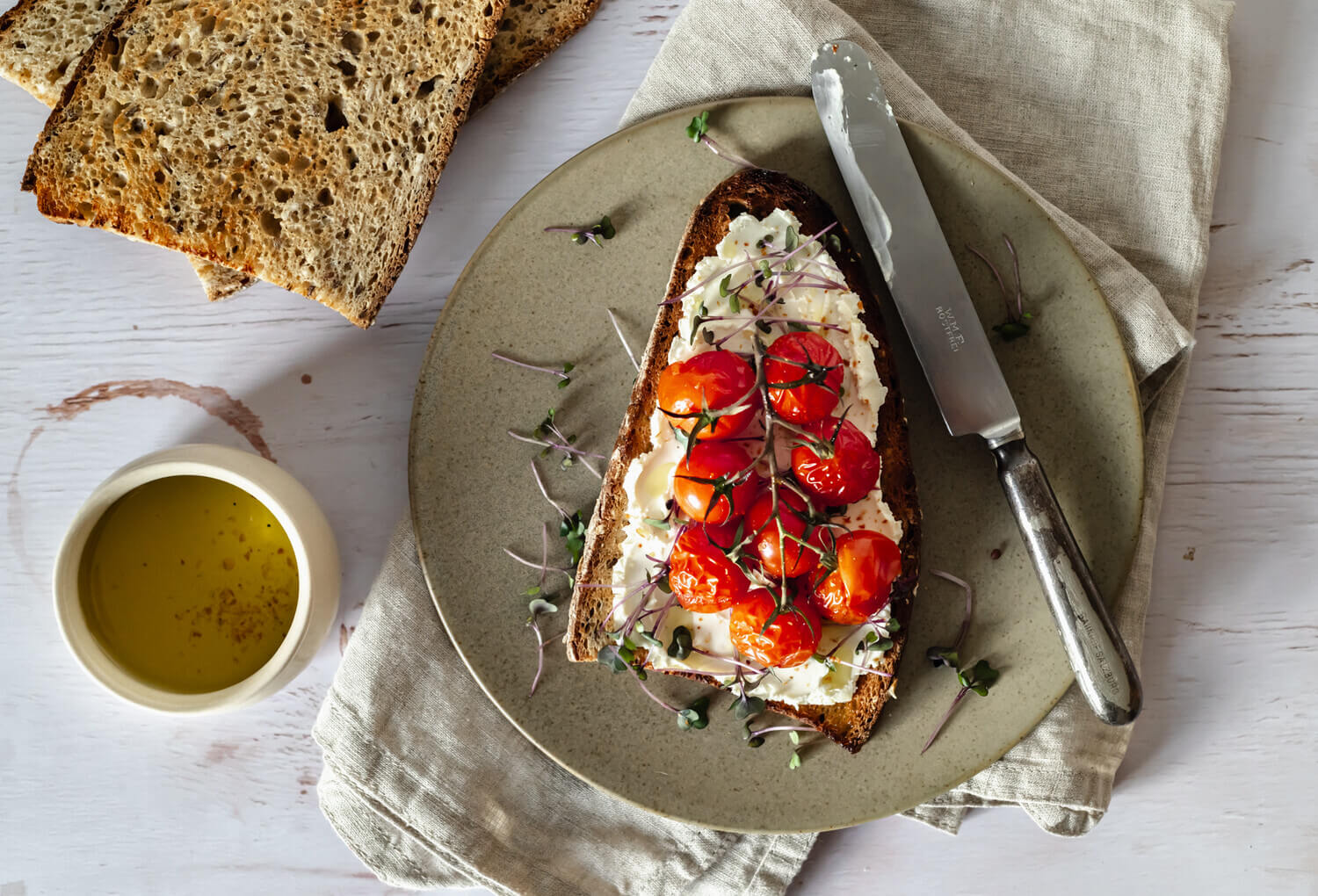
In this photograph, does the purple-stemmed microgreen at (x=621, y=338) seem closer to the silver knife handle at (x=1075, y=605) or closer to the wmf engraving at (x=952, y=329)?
the wmf engraving at (x=952, y=329)

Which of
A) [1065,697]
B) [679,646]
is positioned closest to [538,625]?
[679,646]

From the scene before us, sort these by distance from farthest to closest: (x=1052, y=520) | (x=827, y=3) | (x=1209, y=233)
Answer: (x=1209, y=233) < (x=827, y=3) < (x=1052, y=520)

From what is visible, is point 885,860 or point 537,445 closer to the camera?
point 537,445

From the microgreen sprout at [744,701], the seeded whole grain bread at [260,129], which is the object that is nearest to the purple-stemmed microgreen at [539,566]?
the microgreen sprout at [744,701]

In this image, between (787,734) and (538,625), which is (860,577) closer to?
(787,734)

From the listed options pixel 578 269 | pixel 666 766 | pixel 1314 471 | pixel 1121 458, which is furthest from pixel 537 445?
pixel 1314 471

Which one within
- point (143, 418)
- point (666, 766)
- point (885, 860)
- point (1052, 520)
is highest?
point (143, 418)

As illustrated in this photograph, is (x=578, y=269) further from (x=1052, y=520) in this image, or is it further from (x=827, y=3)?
(x=1052, y=520)
